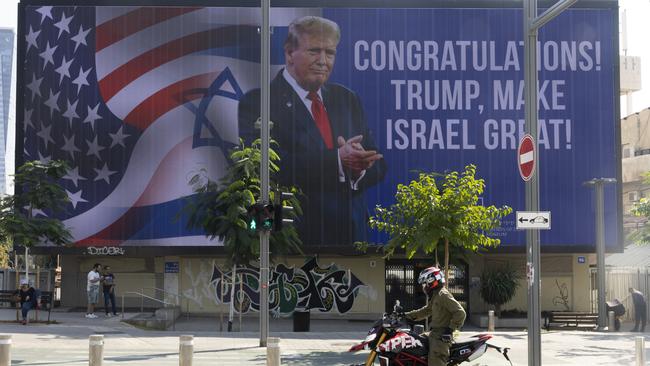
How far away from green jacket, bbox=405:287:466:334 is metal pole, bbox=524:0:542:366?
2861mm

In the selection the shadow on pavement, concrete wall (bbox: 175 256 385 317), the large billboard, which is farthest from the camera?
concrete wall (bbox: 175 256 385 317)

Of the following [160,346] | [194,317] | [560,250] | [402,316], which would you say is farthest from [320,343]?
[560,250]

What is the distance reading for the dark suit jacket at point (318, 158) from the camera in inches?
1258

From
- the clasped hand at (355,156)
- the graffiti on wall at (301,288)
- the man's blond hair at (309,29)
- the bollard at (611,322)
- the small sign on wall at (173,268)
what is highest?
the man's blond hair at (309,29)

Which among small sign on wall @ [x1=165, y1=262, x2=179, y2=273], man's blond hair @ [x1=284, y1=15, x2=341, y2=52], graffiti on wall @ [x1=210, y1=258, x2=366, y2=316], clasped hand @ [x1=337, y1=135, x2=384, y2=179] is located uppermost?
man's blond hair @ [x1=284, y1=15, x2=341, y2=52]

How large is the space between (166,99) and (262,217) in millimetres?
14547

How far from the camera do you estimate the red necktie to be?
106 ft

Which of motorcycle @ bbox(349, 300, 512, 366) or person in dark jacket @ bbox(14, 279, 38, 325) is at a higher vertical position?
motorcycle @ bbox(349, 300, 512, 366)

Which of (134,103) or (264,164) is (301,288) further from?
(264,164)

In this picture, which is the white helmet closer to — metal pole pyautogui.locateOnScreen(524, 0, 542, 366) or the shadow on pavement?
metal pole pyautogui.locateOnScreen(524, 0, 542, 366)

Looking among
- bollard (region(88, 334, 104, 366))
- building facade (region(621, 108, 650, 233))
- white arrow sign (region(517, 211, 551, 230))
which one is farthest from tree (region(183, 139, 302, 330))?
building facade (region(621, 108, 650, 233))

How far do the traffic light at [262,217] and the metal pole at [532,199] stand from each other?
6.81m

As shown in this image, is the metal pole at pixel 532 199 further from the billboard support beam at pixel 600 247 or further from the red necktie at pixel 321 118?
the red necktie at pixel 321 118

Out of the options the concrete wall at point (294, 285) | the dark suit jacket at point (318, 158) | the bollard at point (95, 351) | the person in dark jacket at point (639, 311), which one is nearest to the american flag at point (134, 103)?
the dark suit jacket at point (318, 158)
